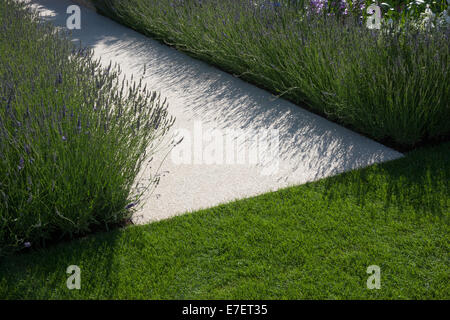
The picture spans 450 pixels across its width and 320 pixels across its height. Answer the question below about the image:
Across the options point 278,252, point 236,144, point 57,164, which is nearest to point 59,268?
point 57,164

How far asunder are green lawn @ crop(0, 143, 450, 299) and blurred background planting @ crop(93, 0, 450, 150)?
73cm

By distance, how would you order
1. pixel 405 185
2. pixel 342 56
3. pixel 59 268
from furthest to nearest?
pixel 342 56, pixel 405 185, pixel 59 268

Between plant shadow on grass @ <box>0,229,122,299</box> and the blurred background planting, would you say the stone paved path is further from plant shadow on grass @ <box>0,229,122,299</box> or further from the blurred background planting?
plant shadow on grass @ <box>0,229,122,299</box>

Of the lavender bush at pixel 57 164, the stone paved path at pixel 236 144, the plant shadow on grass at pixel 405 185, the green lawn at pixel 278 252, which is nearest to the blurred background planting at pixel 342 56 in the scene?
the stone paved path at pixel 236 144

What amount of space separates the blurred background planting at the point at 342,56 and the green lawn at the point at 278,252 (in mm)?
733

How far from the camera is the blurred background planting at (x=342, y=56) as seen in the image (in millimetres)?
4168

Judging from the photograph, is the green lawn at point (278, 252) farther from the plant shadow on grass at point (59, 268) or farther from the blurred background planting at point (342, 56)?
the blurred background planting at point (342, 56)

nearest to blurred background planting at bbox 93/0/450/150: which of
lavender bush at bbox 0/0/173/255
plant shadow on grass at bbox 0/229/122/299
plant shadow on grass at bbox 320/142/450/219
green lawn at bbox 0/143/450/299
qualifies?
plant shadow on grass at bbox 320/142/450/219

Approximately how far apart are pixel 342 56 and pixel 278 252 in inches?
93.3

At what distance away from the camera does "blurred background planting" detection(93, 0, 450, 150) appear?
13.7 ft

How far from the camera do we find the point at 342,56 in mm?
4668

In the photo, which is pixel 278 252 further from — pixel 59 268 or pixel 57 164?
pixel 57 164

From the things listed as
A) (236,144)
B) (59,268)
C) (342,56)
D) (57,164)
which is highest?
(342,56)

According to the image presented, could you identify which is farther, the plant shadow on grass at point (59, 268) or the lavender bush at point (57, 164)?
the lavender bush at point (57, 164)
